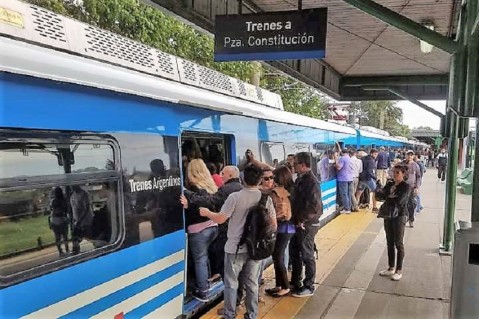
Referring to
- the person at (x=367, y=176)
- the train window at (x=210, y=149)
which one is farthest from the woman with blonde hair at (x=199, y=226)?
the person at (x=367, y=176)

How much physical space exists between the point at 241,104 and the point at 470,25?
2.74 m

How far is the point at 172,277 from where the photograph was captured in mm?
4379

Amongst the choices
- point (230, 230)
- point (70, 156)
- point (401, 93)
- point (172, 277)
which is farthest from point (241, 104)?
point (401, 93)

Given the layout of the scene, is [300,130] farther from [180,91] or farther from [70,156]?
[70,156]

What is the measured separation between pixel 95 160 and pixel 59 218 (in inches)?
19.5

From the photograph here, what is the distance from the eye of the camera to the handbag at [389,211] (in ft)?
20.6

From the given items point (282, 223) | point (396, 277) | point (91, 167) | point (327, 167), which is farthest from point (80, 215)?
point (327, 167)

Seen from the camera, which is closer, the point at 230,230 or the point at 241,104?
the point at 230,230

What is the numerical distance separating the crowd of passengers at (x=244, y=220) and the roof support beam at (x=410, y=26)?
5.52 ft

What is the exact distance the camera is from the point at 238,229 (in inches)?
177

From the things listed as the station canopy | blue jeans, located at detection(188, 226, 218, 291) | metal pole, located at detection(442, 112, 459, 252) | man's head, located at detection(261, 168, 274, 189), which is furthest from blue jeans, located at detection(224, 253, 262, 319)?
metal pole, located at detection(442, 112, 459, 252)

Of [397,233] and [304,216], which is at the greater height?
[304,216]

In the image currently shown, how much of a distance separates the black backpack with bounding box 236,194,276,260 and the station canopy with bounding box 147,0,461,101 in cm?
269

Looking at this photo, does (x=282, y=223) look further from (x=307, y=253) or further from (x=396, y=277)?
(x=396, y=277)
